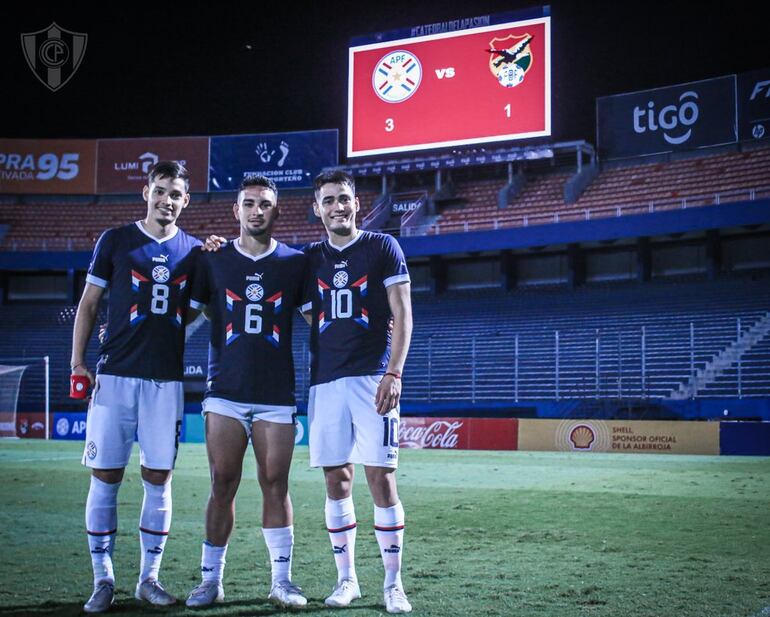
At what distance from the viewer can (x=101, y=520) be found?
5.12 meters

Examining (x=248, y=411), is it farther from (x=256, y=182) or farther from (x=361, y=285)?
(x=256, y=182)

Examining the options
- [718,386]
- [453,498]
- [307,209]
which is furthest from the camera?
[307,209]

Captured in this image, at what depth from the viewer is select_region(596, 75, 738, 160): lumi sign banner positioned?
32791mm

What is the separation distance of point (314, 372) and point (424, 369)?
25.6m

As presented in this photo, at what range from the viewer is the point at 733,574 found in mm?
5922

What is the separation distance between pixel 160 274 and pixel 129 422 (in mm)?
913

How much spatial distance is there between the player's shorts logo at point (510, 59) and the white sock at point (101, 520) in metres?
29.2

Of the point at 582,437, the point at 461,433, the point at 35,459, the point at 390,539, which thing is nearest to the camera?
Result: the point at 390,539

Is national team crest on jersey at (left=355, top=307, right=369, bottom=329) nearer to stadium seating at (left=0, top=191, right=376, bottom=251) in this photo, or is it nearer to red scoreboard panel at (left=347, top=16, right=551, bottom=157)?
red scoreboard panel at (left=347, top=16, right=551, bottom=157)

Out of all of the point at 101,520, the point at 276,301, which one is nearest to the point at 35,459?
the point at 101,520

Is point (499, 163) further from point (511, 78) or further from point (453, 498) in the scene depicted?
point (453, 498)

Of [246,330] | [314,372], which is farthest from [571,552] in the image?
[246,330]

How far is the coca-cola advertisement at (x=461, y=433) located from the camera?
23172mm

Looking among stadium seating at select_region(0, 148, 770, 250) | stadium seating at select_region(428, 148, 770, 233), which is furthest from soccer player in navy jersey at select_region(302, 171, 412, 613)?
stadium seating at select_region(0, 148, 770, 250)
